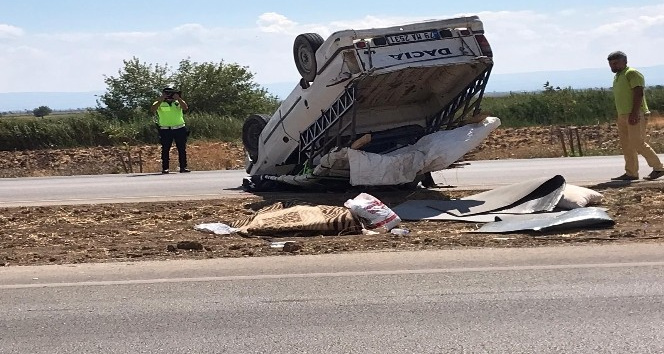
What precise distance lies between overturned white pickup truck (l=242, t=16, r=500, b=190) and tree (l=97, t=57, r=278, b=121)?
2562cm

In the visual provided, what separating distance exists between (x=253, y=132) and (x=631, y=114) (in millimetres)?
5380

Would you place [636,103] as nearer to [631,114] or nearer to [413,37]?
[631,114]

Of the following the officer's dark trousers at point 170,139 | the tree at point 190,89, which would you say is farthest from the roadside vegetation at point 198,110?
the officer's dark trousers at point 170,139

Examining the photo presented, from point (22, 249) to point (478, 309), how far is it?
506 cm

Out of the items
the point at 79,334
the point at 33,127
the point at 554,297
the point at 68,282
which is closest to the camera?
the point at 79,334

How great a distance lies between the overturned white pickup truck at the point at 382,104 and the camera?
1070 cm

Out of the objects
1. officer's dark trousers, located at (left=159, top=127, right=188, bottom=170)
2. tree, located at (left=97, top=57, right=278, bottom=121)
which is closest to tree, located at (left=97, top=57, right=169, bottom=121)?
tree, located at (left=97, top=57, right=278, bottom=121)

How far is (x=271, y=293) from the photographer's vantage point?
21.2 feet

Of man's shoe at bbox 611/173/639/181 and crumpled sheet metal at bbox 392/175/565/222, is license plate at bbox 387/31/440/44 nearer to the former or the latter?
crumpled sheet metal at bbox 392/175/565/222

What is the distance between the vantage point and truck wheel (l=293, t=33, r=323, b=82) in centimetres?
1114

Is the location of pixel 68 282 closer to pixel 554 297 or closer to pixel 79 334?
pixel 79 334

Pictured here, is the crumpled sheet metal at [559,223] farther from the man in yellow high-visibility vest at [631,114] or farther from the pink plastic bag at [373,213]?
the man in yellow high-visibility vest at [631,114]

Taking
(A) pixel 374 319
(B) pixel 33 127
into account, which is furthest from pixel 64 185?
(B) pixel 33 127

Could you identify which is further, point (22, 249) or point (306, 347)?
point (22, 249)
